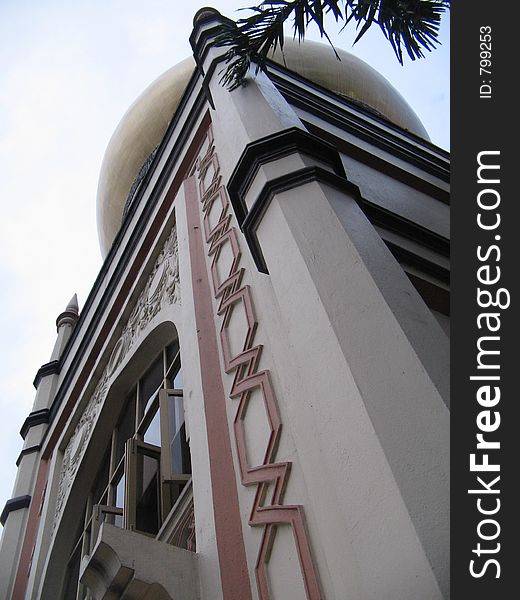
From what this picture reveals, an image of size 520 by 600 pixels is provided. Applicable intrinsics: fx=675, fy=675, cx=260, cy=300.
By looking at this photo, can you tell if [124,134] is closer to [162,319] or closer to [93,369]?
[93,369]

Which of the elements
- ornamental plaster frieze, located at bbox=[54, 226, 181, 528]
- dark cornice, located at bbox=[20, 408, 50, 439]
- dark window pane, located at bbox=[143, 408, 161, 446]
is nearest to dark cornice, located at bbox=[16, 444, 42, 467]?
dark cornice, located at bbox=[20, 408, 50, 439]

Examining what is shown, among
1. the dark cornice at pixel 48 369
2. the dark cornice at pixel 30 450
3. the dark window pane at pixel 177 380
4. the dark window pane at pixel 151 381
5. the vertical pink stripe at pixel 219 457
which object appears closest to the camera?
the vertical pink stripe at pixel 219 457

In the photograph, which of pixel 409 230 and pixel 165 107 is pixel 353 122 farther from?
pixel 165 107

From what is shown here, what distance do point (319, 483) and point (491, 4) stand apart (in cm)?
146

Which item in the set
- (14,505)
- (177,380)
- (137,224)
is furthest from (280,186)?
(14,505)

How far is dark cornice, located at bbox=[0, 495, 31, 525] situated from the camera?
7.18 meters

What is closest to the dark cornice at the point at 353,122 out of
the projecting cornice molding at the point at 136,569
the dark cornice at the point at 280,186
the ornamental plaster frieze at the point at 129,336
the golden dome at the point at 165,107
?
the ornamental plaster frieze at the point at 129,336

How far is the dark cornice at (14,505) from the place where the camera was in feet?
23.5

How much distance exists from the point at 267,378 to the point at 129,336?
387 centimetres

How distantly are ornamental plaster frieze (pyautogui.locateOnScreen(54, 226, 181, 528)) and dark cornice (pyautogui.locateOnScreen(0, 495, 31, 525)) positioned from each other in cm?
50

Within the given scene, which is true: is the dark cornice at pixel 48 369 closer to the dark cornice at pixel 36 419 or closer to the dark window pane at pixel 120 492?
the dark cornice at pixel 36 419

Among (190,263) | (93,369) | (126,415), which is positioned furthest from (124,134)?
(190,263)

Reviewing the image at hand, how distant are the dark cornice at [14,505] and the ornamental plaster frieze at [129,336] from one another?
0.50 meters

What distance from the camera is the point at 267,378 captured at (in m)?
2.78
